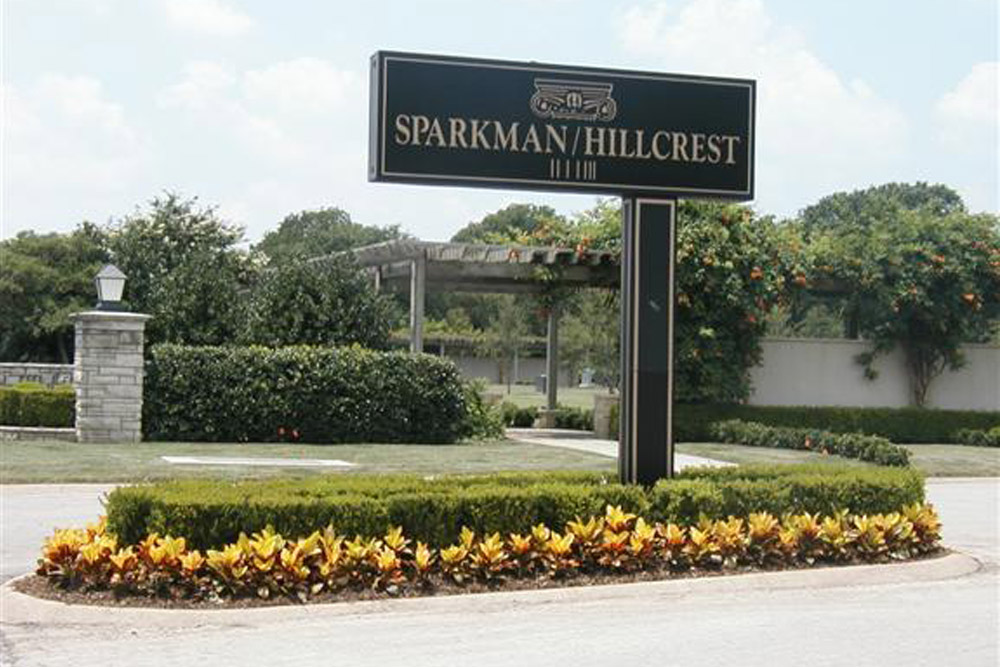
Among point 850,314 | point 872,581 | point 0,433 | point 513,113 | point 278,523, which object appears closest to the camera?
point 278,523

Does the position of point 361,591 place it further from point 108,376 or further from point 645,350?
point 108,376

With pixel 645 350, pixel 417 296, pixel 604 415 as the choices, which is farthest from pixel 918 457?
pixel 645 350

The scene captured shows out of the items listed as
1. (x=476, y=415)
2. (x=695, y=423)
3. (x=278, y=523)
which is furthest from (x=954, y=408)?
(x=278, y=523)

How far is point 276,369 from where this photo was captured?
23.7m

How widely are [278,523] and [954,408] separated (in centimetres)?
2311

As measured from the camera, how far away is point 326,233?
86688mm

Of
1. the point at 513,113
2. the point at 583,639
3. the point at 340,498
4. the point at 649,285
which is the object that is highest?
the point at 513,113

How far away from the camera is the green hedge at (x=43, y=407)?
23375 millimetres

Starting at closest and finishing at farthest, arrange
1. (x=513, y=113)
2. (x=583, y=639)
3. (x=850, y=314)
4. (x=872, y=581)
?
(x=583, y=639), (x=872, y=581), (x=513, y=113), (x=850, y=314)

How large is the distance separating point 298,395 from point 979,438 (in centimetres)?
1406

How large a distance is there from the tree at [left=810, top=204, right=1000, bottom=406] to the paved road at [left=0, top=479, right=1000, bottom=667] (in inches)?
743

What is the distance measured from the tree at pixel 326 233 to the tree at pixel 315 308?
54653 millimetres

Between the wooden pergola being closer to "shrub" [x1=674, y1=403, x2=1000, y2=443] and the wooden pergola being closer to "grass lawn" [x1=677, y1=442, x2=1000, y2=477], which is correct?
"shrub" [x1=674, y1=403, x2=1000, y2=443]

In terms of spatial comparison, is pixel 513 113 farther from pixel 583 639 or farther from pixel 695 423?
pixel 695 423
